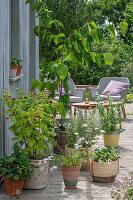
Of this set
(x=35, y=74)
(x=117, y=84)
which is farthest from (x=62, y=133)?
(x=117, y=84)

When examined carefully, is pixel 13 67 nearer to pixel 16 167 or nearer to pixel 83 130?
pixel 83 130

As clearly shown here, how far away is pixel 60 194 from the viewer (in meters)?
3.66

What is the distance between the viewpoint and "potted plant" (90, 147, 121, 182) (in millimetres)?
4004

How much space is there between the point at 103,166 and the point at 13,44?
2.01 metres

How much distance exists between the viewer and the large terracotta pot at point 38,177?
3.72 meters

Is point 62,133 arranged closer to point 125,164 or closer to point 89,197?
point 125,164

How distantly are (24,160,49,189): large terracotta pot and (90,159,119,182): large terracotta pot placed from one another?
556 mm

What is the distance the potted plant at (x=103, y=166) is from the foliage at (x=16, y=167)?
2.45 ft

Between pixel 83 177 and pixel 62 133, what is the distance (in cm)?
94

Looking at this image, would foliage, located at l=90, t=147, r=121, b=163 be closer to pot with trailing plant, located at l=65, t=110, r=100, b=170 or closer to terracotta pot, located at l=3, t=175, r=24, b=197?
pot with trailing plant, located at l=65, t=110, r=100, b=170

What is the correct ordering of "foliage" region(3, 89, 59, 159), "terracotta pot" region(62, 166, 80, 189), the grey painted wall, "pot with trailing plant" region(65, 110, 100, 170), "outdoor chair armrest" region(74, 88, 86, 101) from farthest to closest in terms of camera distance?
"outdoor chair armrest" region(74, 88, 86, 101)
"pot with trailing plant" region(65, 110, 100, 170)
the grey painted wall
"terracotta pot" region(62, 166, 80, 189)
"foliage" region(3, 89, 59, 159)

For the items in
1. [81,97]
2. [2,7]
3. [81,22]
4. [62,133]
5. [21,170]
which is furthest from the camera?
[81,22]

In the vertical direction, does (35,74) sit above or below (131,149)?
above

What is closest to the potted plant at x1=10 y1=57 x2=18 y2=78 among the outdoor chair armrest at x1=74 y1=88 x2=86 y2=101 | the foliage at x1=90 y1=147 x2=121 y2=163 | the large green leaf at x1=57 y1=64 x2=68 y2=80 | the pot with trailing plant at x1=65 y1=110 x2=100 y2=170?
the large green leaf at x1=57 y1=64 x2=68 y2=80
